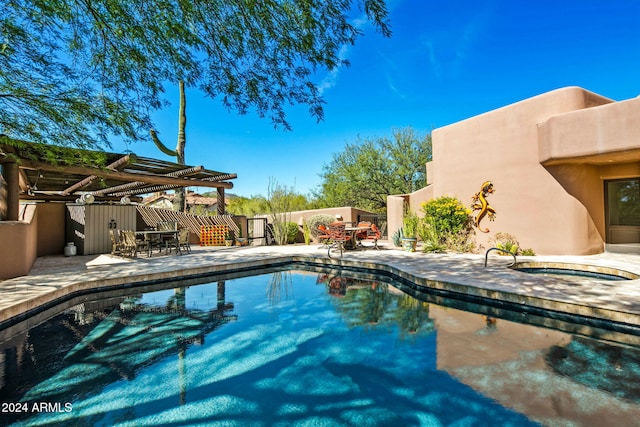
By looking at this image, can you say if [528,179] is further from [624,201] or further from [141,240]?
[141,240]

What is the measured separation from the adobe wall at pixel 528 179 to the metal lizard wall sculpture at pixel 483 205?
0.14 m

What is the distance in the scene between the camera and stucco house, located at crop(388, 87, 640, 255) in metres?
7.21

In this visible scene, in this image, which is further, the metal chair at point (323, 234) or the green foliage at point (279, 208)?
the green foliage at point (279, 208)

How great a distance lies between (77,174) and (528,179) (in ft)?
42.3

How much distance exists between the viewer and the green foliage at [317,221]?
1323 cm

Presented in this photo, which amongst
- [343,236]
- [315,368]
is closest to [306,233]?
[343,236]

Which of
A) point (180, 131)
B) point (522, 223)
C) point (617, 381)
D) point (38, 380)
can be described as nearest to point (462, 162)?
point (522, 223)

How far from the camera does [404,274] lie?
638 cm

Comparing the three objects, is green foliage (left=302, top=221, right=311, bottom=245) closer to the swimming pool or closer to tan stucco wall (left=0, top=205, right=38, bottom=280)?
the swimming pool

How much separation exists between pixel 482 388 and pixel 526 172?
304 inches

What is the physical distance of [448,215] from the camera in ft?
32.0

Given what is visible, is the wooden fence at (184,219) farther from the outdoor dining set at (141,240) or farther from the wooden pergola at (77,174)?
the outdoor dining set at (141,240)

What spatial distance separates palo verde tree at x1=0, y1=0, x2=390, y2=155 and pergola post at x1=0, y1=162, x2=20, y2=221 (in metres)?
2.26

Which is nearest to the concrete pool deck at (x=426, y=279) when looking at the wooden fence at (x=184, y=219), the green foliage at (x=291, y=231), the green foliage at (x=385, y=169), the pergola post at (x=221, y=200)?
the wooden fence at (x=184, y=219)
